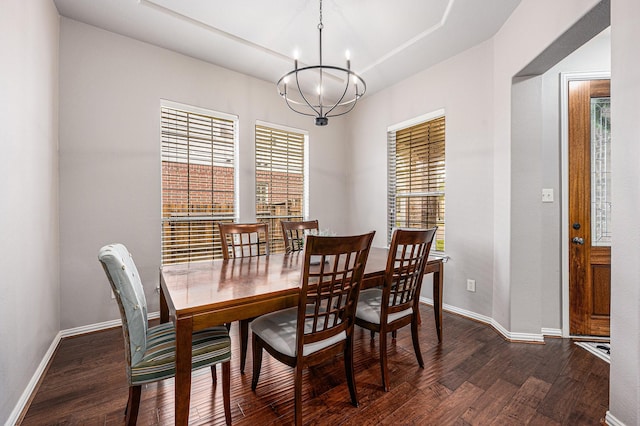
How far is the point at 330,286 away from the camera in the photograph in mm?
1544

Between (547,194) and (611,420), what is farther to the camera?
(547,194)

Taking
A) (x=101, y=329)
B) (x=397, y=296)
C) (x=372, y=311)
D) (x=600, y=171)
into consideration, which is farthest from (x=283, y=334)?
(x=600, y=171)

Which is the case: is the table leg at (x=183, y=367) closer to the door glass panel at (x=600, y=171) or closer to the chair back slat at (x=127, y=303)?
the chair back slat at (x=127, y=303)

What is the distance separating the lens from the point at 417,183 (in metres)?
3.73

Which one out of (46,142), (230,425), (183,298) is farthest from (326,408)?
(46,142)

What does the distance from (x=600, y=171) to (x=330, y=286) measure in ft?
8.96

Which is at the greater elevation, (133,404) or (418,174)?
(418,174)

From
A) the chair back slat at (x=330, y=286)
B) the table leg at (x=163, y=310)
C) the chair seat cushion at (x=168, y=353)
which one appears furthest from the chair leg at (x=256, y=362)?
the table leg at (x=163, y=310)

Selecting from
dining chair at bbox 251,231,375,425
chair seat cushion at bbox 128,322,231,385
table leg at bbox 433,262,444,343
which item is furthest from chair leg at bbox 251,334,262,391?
table leg at bbox 433,262,444,343

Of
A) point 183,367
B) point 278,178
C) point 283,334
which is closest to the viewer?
point 183,367

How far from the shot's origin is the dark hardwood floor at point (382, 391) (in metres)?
1.62

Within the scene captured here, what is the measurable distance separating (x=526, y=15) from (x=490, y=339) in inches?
109

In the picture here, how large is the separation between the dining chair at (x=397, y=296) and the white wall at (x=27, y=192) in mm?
2045

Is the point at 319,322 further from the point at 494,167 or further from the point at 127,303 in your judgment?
the point at 494,167
